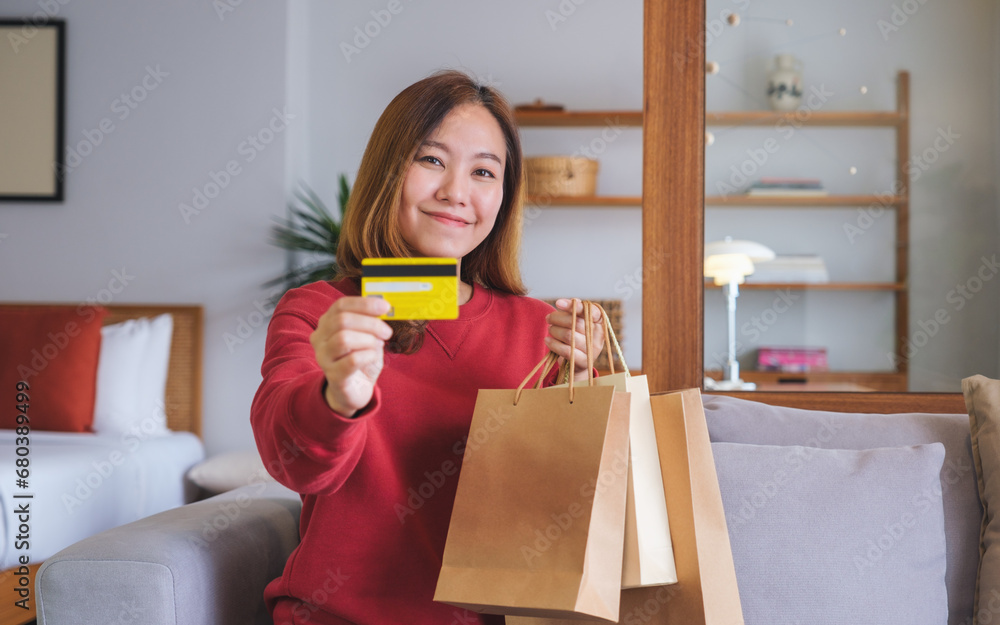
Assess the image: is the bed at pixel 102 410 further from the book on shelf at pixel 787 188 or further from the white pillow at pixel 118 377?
the book on shelf at pixel 787 188

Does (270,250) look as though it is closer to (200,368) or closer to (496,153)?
(200,368)

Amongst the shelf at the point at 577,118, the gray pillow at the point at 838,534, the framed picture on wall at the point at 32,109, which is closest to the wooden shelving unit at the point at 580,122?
the shelf at the point at 577,118

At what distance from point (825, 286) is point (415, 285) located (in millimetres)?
1199

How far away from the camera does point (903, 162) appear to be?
1.62m

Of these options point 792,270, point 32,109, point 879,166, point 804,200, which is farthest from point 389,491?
point 32,109

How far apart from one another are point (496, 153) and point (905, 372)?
3.48 ft

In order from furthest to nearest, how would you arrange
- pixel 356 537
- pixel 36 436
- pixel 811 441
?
pixel 36 436, pixel 811 441, pixel 356 537

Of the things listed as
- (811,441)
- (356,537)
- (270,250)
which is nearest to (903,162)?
(811,441)

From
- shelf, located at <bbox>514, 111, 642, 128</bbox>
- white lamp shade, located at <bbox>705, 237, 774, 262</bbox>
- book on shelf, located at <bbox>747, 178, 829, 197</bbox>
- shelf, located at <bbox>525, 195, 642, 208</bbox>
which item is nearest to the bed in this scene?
shelf, located at <bbox>525, 195, 642, 208</bbox>

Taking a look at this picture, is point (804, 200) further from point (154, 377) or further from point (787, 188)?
point (154, 377)

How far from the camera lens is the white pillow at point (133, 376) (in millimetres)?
2949

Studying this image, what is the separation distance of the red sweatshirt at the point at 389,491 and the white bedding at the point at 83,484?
156 cm

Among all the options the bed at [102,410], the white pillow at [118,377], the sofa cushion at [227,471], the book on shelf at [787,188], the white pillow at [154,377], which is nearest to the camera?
the book on shelf at [787,188]

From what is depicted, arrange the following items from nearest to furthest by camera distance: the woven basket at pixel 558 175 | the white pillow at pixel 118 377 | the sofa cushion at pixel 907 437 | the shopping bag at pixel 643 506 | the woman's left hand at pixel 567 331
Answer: the shopping bag at pixel 643 506 < the woman's left hand at pixel 567 331 < the sofa cushion at pixel 907 437 < the white pillow at pixel 118 377 < the woven basket at pixel 558 175
